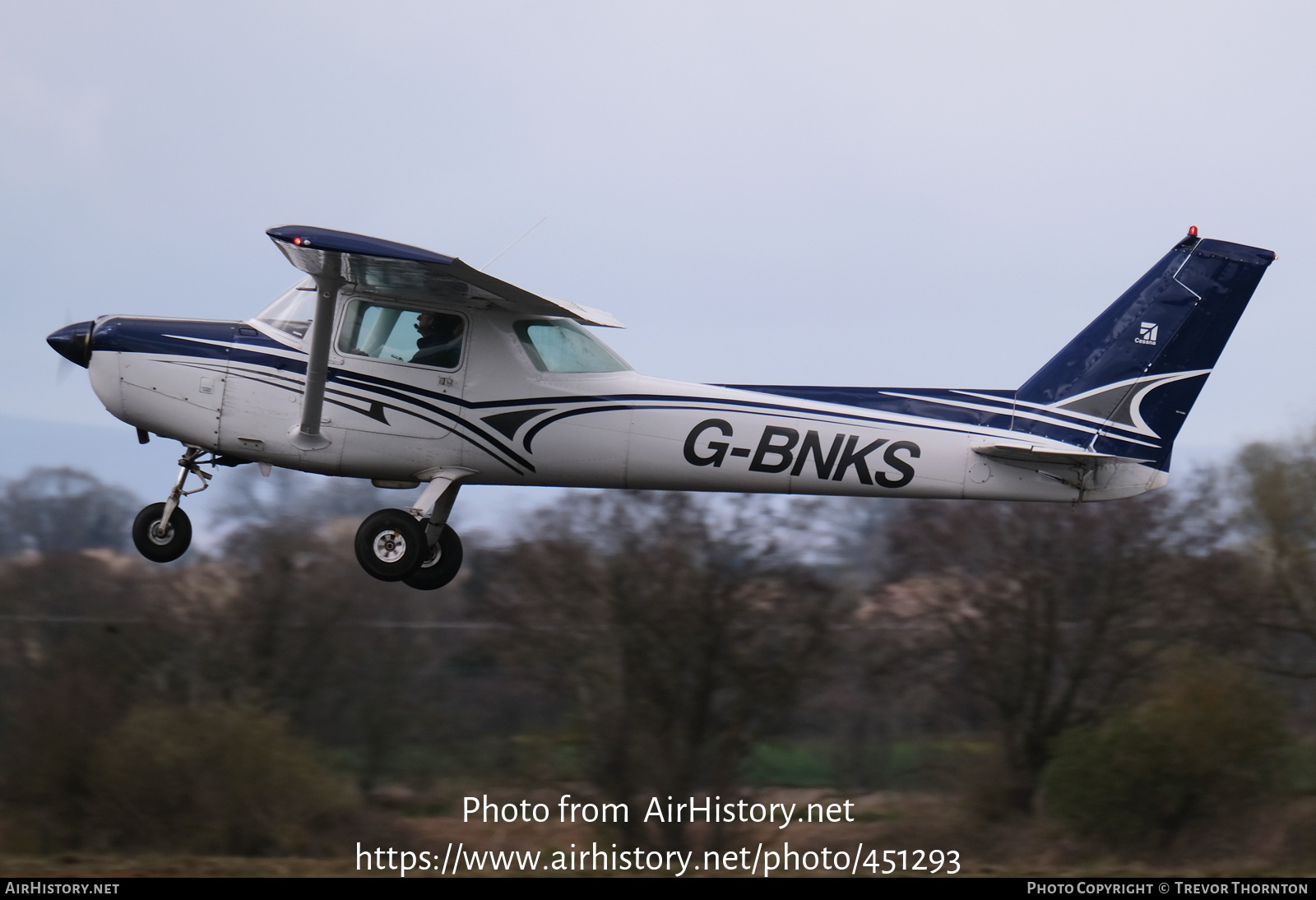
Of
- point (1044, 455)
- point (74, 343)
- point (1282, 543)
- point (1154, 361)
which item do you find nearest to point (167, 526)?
point (74, 343)

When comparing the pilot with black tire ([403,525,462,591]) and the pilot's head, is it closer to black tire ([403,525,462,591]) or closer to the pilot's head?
the pilot's head

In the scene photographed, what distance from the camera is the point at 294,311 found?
10930 mm

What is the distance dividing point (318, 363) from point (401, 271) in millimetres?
968

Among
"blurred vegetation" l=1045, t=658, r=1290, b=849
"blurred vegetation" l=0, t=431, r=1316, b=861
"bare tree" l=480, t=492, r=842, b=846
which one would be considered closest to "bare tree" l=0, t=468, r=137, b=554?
"blurred vegetation" l=0, t=431, r=1316, b=861

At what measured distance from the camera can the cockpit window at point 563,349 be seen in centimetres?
1072

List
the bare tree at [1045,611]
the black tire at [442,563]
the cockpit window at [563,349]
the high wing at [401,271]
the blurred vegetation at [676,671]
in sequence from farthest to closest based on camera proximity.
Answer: the bare tree at [1045,611], the blurred vegetation at [676,671], the black tire at [442,563], the cockpit window at [563,349], the high wing at [401,271]

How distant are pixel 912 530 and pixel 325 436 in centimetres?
2316

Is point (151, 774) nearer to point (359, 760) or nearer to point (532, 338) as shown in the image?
point (359, 760)

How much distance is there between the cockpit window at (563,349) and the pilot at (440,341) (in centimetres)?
46

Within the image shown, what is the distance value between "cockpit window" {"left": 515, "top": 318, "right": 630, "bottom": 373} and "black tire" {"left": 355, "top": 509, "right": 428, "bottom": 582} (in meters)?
1.58

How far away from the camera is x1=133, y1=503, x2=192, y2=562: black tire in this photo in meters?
11.2

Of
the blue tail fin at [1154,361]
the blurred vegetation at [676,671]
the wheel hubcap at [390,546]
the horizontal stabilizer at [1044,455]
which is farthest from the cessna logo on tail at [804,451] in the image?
the blurred vegetation at [676,671]

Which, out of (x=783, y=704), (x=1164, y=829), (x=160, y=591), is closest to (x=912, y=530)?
(x=783, y=704)

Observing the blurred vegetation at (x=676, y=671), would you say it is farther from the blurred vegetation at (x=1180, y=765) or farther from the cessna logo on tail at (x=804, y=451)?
the cessna logo on tail at (x=804, y=451)
